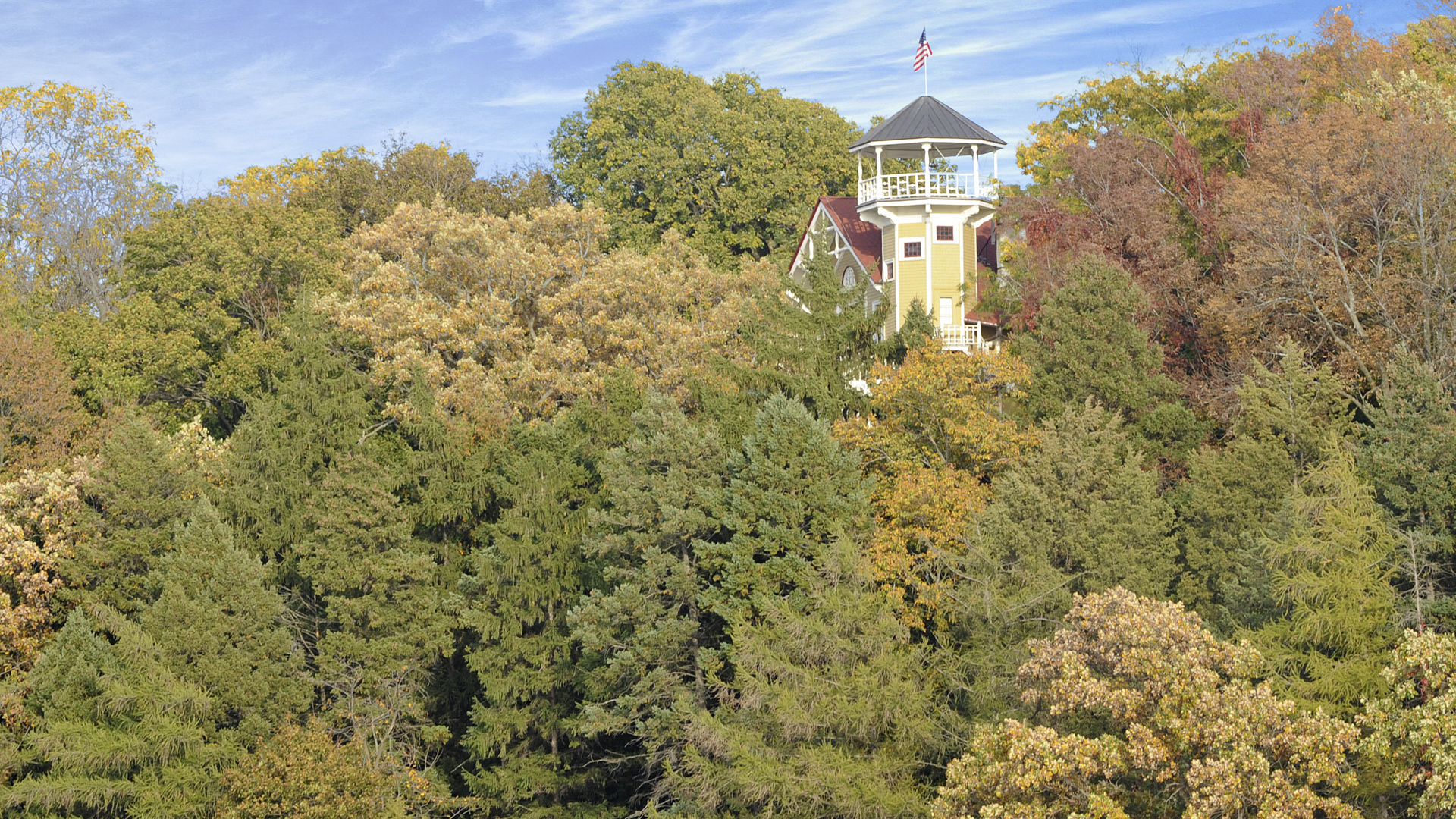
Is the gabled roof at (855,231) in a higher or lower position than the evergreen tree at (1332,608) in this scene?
higher

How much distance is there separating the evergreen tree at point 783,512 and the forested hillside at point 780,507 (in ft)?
0.43

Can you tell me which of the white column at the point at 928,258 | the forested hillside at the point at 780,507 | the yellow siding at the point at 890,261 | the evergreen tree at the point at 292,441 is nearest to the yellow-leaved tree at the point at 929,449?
the forested hillside at the point at 780,507

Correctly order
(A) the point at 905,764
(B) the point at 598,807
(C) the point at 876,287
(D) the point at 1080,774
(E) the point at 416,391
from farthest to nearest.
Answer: (C) the point at 876,287 < (E) the point at 416,391 < (B) the point at 598,807 < (A) the point at 905,764 < (D) the point at 1080,774

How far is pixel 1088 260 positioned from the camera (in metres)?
39.4

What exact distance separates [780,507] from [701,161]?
36.4m

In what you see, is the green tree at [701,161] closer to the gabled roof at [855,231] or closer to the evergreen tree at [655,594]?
the gabled roof at [855,231]

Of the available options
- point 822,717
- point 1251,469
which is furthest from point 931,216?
point 822,717

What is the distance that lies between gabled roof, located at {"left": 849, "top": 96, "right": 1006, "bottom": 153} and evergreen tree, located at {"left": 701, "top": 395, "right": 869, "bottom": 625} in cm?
1895

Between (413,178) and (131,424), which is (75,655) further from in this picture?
(413,178)

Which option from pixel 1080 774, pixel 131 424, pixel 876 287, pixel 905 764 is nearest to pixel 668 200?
pixel 876 287

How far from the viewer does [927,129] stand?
164 feet

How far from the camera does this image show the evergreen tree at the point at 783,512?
109ft

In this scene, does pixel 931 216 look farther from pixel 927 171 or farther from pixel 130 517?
pixel 130 517

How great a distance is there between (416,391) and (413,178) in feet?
64.4
